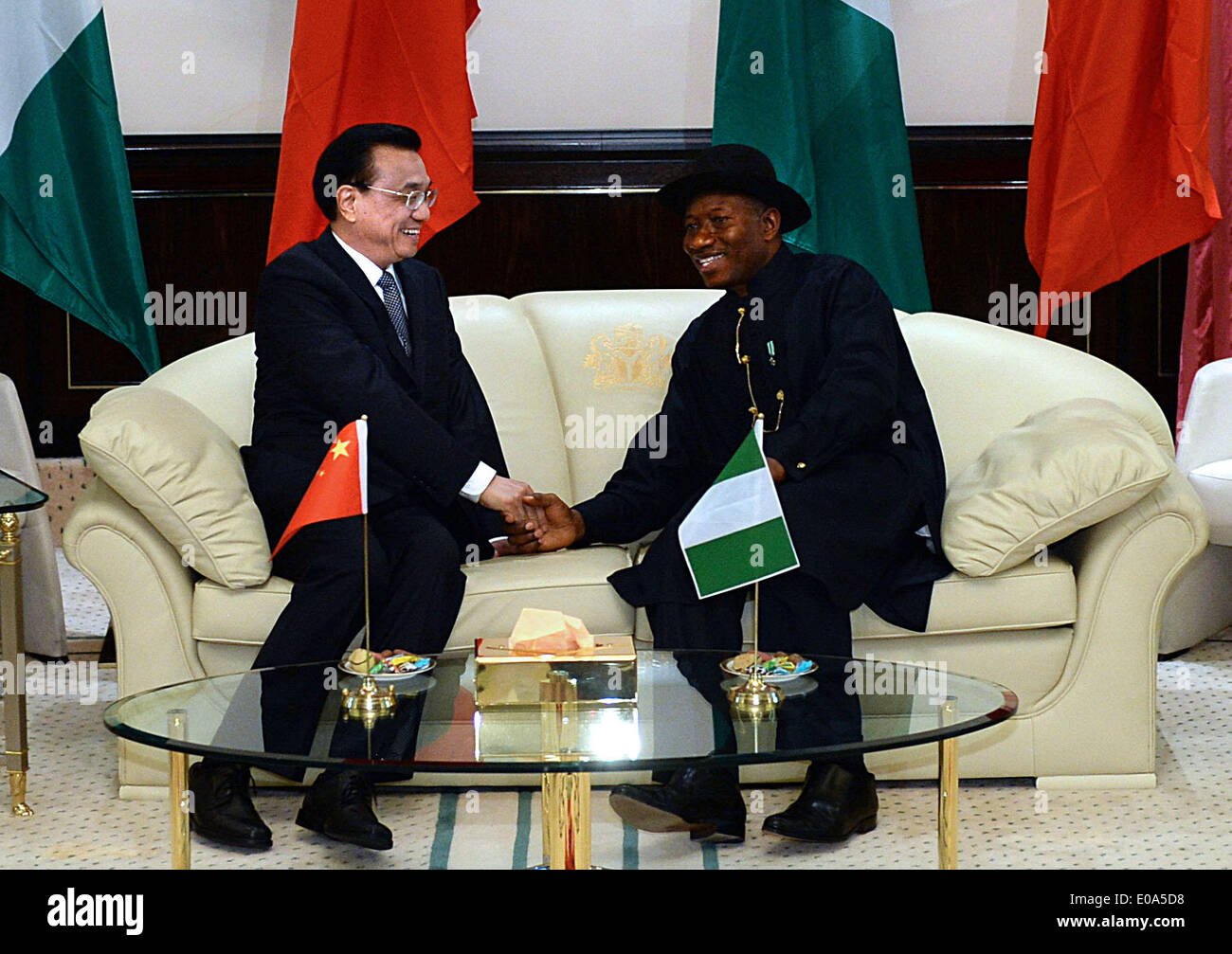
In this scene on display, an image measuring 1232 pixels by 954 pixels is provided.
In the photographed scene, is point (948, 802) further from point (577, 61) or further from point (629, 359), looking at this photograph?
point (577, 61)

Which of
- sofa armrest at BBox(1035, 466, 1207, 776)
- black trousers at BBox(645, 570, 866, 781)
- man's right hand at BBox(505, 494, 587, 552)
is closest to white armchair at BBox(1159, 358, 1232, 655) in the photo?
sofa armrest at BBox(1035, 466, 1207, 776)

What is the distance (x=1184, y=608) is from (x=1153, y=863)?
1.45 metres

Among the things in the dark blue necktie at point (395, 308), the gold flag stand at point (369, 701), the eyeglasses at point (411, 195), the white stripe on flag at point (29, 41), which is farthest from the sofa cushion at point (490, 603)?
the white stripe on flag at point (29, 41)

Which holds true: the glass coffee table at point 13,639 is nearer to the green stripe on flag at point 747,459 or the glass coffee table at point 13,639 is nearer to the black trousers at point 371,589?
the black trousers at point 371,589

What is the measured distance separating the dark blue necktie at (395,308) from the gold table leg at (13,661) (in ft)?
2.68

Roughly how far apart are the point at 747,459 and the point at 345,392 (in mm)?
955

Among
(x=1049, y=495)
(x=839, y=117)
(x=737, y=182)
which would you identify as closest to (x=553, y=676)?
(x=1049, y=495)

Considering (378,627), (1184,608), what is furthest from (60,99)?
(1184,608)

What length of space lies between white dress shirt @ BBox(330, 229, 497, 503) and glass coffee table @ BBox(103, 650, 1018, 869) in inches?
26.0

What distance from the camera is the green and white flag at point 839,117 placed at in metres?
3.96

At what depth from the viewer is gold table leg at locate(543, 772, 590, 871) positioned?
1.89m

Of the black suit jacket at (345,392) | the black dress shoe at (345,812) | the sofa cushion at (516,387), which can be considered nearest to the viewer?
the black dress shoe at (345,812)
